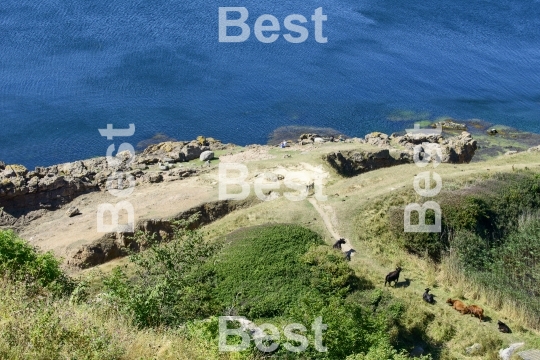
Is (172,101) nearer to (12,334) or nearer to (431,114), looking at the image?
(431,114)

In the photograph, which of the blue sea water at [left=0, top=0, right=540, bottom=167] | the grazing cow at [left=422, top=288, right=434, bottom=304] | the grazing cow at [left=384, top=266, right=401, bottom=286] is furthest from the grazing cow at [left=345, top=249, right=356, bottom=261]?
the blue sea water at [left=0, top=0, right=540, bottom=167]

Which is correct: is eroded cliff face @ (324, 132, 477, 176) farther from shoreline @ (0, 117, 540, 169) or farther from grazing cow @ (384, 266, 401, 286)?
grazing cow @ (384, 266, 401, 286)

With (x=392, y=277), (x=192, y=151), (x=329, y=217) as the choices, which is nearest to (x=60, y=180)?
(x=192, y=151)

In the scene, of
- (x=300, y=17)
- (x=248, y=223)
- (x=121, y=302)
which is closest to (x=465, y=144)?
(x=248, y=223)

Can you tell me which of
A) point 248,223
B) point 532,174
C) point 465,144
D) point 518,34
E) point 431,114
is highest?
point 518,34

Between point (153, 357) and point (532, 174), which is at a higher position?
point (532, 174)

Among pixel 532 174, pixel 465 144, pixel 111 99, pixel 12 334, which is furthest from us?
pixel 111 99
